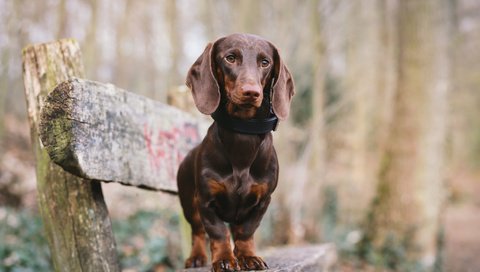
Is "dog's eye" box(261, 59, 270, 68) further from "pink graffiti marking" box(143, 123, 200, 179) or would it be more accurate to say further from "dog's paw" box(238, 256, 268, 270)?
"pink graffiti marking" box(143, 123, 200, 179)

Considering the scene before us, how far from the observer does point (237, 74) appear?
2467 millimetres

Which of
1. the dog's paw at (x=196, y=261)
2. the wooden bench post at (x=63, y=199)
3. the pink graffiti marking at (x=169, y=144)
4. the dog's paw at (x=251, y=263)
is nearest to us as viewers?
the dog's paw at (x=251, y=263)

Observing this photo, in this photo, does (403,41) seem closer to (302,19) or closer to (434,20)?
(434,20)

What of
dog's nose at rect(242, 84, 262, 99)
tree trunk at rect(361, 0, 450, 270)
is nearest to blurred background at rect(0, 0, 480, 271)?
tree trunk at rect(361, 0, 450, 270)

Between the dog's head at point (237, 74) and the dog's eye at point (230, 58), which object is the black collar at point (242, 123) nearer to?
the dog's head at point (237, 74)

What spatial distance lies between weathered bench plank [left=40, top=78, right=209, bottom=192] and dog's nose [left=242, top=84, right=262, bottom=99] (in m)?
0.94

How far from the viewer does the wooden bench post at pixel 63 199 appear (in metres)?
3.00

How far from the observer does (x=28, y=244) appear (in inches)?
249

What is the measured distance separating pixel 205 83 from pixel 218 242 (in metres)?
0.79

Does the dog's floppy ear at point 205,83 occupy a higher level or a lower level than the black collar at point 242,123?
higher

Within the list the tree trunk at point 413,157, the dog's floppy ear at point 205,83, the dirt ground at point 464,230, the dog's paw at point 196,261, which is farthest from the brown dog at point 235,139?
the dirt ground at point 464,230

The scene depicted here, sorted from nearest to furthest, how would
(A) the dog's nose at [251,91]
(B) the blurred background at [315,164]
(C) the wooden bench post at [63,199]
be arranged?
(A) the dog's nose at [251,91]
(C) the wooden bench post at [63,199]
(B) the blurred background at [315,164]

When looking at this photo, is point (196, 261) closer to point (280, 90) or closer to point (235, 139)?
point (235, 139)

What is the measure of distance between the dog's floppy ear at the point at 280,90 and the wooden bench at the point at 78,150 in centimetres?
83
